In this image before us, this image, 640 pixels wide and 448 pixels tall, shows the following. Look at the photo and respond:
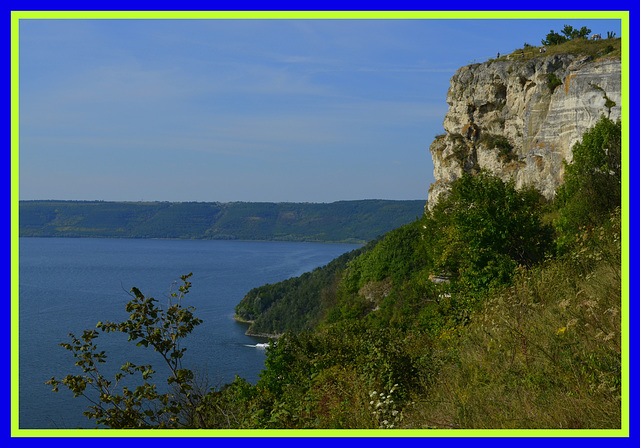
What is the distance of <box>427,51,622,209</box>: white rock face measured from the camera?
94.5 ft

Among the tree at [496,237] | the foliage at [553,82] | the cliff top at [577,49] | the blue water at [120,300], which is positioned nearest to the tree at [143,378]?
the blue water at [120,300]

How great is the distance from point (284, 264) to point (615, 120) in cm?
12816

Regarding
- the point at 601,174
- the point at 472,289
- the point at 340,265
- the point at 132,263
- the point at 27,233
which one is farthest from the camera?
the point at 27,233

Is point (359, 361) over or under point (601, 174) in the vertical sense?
under

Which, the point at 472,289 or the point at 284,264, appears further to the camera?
the point at 284,264

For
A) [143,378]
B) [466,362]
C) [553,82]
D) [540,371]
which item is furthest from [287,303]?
[143,378]

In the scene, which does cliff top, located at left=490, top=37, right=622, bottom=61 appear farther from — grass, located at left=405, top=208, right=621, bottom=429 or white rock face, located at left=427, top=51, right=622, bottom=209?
grass, located at left=405, top=208, right=621, bottom=429

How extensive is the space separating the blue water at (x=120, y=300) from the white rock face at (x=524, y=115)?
21.9 meters

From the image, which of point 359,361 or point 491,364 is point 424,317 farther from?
point 491,364

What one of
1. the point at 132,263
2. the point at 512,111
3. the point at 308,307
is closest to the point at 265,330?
the point at 308,307

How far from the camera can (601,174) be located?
2200 centimetres

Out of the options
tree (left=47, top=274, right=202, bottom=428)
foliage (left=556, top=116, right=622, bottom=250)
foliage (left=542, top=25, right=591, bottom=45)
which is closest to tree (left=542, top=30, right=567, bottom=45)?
foliage (left=542, top=25, right=591, bottom=45)

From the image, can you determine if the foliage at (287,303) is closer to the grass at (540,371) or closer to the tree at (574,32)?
the tree at (574,32)

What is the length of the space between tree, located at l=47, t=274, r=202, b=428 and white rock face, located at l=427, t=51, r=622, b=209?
84.1ft
